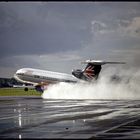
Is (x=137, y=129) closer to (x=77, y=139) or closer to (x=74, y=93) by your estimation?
(x=77, y=139)

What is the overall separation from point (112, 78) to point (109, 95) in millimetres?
6505

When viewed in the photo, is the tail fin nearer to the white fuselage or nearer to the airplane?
the airplane

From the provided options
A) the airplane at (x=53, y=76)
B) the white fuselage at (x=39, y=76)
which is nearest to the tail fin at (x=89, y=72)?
the airplane at (x=53, y=76)

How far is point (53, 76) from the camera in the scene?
8406 centimetres

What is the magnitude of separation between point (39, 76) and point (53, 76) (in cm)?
290

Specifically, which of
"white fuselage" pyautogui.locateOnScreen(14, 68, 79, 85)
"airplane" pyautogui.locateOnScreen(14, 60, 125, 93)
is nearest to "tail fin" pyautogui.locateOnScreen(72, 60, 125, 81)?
"airplane" pyautogui.locateOnScreen(14, 60, 125, 93)

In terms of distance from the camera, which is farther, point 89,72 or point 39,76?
point 89,72

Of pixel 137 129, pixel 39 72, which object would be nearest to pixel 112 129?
pixel 137 129

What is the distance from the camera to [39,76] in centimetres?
8294

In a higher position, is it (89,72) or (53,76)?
(89,72)

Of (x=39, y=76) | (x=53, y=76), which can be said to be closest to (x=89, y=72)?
(x=53, y=76)

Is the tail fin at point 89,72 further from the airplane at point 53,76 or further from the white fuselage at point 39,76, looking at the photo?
the white fuselage at point 39,76

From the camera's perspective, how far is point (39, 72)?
84.0m

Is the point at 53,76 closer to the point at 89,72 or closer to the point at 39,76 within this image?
the point at 39,76
